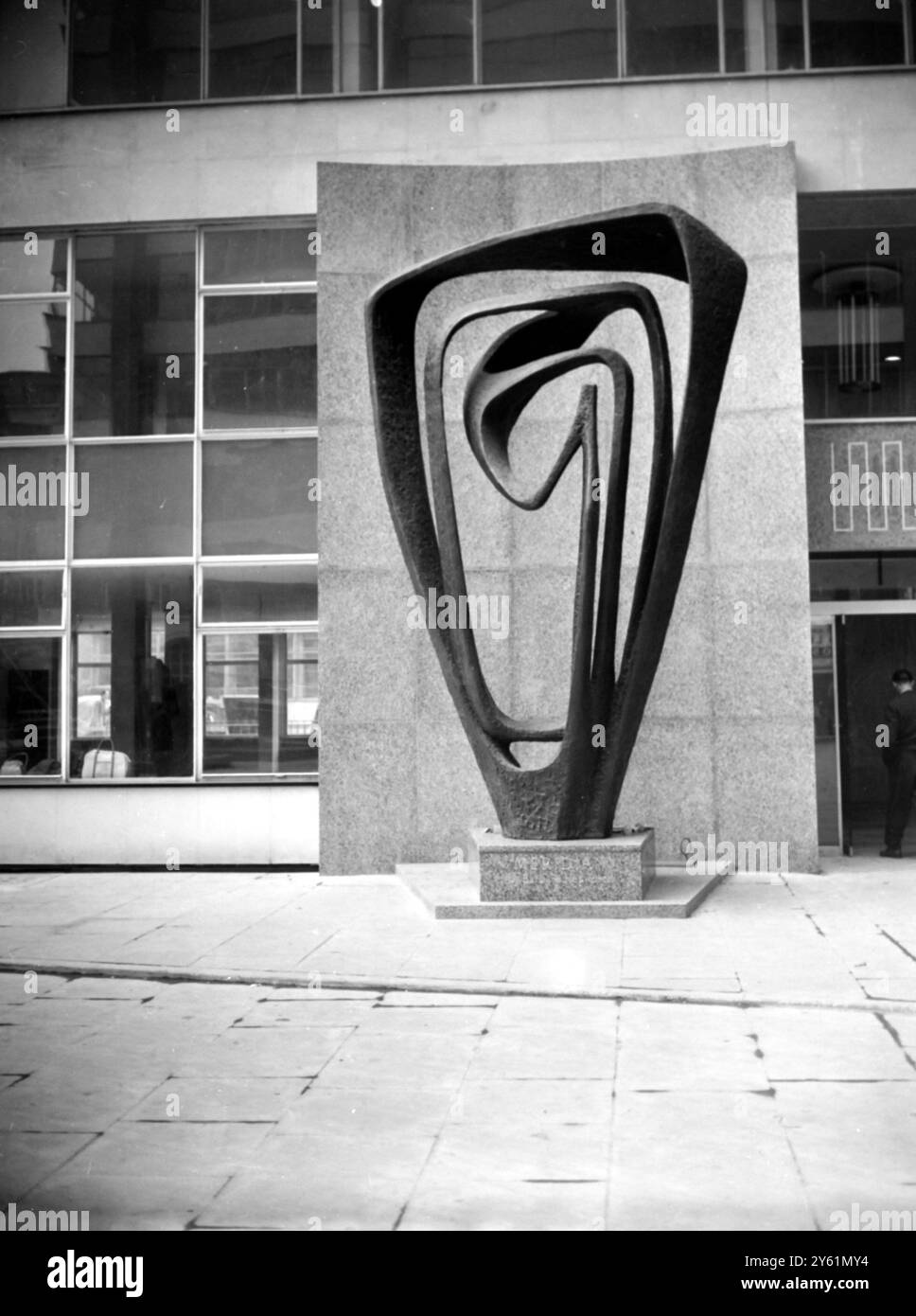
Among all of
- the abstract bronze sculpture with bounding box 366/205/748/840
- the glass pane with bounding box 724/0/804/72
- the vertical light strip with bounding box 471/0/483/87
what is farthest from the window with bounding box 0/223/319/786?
the glass pane with bounding box 724/0/804/72

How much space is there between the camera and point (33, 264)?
14.6 m

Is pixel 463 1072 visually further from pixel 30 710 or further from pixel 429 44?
pixel 429 44

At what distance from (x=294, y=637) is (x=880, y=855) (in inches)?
256

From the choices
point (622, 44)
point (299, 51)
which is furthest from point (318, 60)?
point (622, 44)

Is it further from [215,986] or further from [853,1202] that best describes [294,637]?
[853,1202]

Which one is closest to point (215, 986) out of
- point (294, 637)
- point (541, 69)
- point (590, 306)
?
point (590, 306)

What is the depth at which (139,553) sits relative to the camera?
563 inches

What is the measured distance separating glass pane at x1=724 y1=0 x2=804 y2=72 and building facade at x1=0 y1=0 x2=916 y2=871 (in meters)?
0.03

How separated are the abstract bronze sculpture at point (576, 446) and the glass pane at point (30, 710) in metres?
5.19

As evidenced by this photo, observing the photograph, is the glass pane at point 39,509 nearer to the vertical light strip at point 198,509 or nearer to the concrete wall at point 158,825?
the vertical light strip at point 198,509

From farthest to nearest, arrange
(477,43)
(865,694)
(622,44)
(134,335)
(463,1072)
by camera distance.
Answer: (865,694) < (134,335) < (477,43) < (622,44) < (463,1072)

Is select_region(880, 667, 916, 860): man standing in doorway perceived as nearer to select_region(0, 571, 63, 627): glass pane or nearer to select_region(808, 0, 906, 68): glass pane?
select_region(808, 0, 906, 68): glass pane

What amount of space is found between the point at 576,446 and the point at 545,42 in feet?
19.8

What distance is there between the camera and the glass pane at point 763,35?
14.1 m
